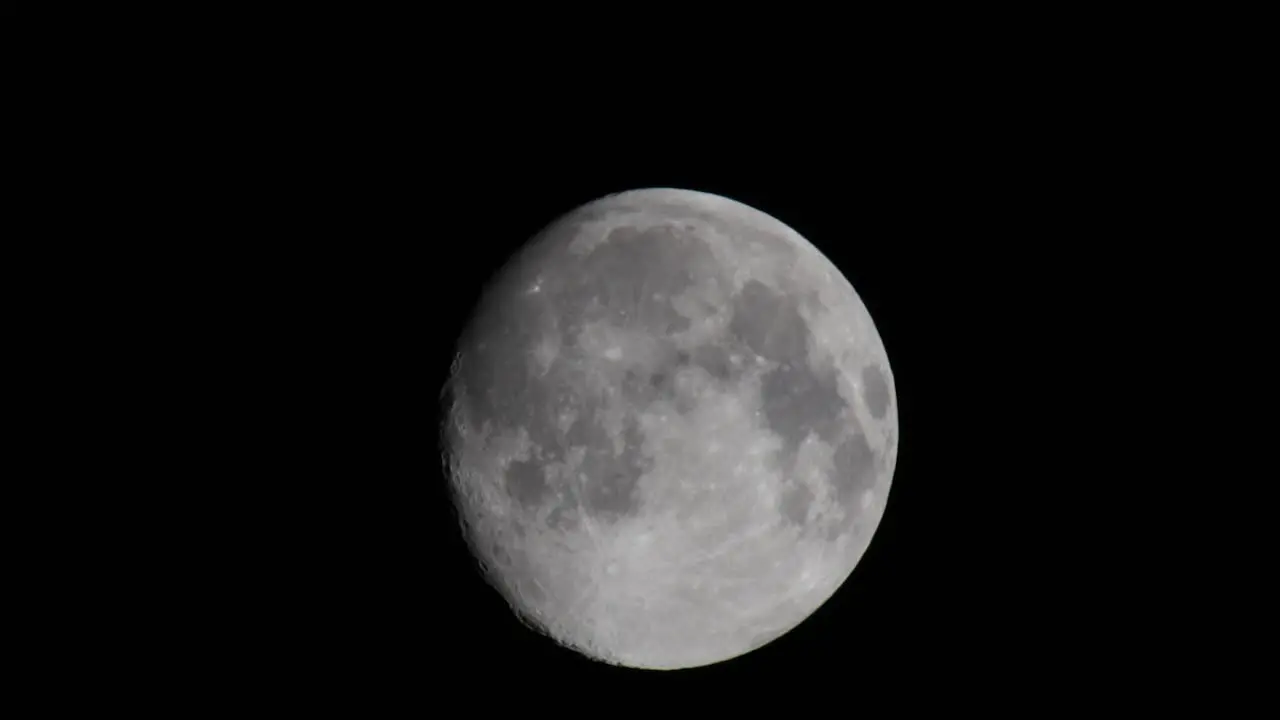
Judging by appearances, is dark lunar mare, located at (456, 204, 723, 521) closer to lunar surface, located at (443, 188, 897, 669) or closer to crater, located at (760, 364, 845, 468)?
lunar surface, located at (443, 188, 897, 669)

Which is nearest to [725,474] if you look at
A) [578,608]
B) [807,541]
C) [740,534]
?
[740,534]

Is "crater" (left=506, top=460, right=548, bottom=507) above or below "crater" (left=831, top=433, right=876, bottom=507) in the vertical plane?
below

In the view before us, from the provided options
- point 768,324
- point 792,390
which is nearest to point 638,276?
point 768,324

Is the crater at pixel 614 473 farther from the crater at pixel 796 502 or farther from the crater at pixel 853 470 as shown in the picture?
the crater at pixel 853 470

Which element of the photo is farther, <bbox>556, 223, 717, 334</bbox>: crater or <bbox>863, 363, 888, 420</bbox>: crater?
<bbox>863, 363, 888, 420</bbox>: crater

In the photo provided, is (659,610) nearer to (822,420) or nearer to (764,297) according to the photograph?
(822,420)

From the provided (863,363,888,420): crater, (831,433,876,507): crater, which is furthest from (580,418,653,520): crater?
(863,363,888,420): crater

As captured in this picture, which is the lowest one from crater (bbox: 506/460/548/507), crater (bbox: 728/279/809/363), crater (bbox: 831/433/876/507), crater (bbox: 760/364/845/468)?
crater (bbox: 506/460/548/507)

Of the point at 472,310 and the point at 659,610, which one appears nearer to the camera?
the point at 659,610

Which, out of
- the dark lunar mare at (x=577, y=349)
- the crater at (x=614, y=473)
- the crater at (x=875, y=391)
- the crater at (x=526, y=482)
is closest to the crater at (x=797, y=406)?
the crater at (x=875, y=391)
